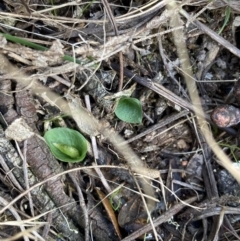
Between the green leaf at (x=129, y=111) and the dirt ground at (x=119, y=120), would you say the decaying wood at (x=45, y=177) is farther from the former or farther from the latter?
the green leaf at (x=129, y=111)

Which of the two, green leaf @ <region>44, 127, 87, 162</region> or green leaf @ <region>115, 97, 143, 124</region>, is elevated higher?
green leaf @ <region>115, 97, 143, 124</region>

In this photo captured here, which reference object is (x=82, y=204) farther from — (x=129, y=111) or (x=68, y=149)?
(x=129, y=111)

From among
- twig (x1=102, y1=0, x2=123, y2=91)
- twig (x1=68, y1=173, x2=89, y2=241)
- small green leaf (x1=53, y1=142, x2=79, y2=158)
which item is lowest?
twig (x1=68, y1=173, x2=89, y2=241)

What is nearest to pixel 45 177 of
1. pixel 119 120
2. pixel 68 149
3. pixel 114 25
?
pixel 68 149

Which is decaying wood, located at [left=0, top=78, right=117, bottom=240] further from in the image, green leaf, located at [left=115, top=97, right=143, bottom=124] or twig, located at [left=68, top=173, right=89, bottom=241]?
green leaf, located at [left=115, top=97, right=143, bottom=124]

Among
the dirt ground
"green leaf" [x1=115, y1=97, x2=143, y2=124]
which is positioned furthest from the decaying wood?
"green leaf" [x1=115, y1=97, x2=143, y2=124]

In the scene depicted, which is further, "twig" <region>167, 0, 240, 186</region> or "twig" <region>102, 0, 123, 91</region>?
"twig" <region>167, 0, 240, 186</region>
